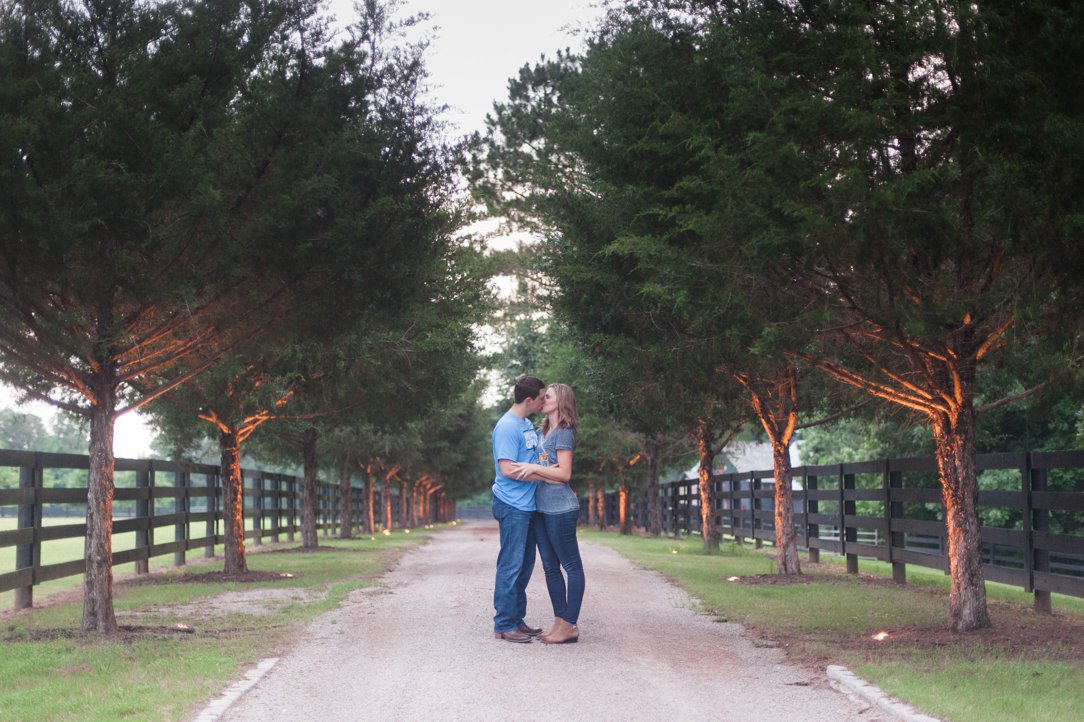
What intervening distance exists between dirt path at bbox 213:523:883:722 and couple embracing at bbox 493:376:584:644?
9.8 inches

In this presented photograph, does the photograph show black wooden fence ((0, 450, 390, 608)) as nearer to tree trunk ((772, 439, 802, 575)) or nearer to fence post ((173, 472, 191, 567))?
fence post ((173, 472, 191, 567))

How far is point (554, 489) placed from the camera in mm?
8078

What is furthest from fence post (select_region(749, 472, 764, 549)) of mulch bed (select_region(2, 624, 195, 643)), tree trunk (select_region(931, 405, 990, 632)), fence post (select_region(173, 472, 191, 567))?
mulch bed (select_region(2, 624, 195, 643))

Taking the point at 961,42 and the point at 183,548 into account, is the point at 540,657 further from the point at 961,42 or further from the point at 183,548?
the point at 183,548

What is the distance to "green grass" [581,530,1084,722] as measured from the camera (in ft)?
19.1

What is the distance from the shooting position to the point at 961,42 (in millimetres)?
6500

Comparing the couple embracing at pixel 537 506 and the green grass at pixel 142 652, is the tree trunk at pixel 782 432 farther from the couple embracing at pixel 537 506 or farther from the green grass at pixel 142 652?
the couple embracing at pixel 537 506

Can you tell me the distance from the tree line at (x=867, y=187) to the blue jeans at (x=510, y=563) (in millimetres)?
2028

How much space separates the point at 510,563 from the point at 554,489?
2.06 ft

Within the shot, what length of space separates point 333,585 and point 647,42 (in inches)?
293

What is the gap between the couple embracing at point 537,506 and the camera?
7.90 meters

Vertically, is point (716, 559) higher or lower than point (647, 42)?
lower

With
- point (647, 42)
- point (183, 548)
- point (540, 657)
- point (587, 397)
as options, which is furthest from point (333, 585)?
point (587, 397)

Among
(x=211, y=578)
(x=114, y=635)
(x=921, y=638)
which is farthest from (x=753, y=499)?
(x=114, y=635)
